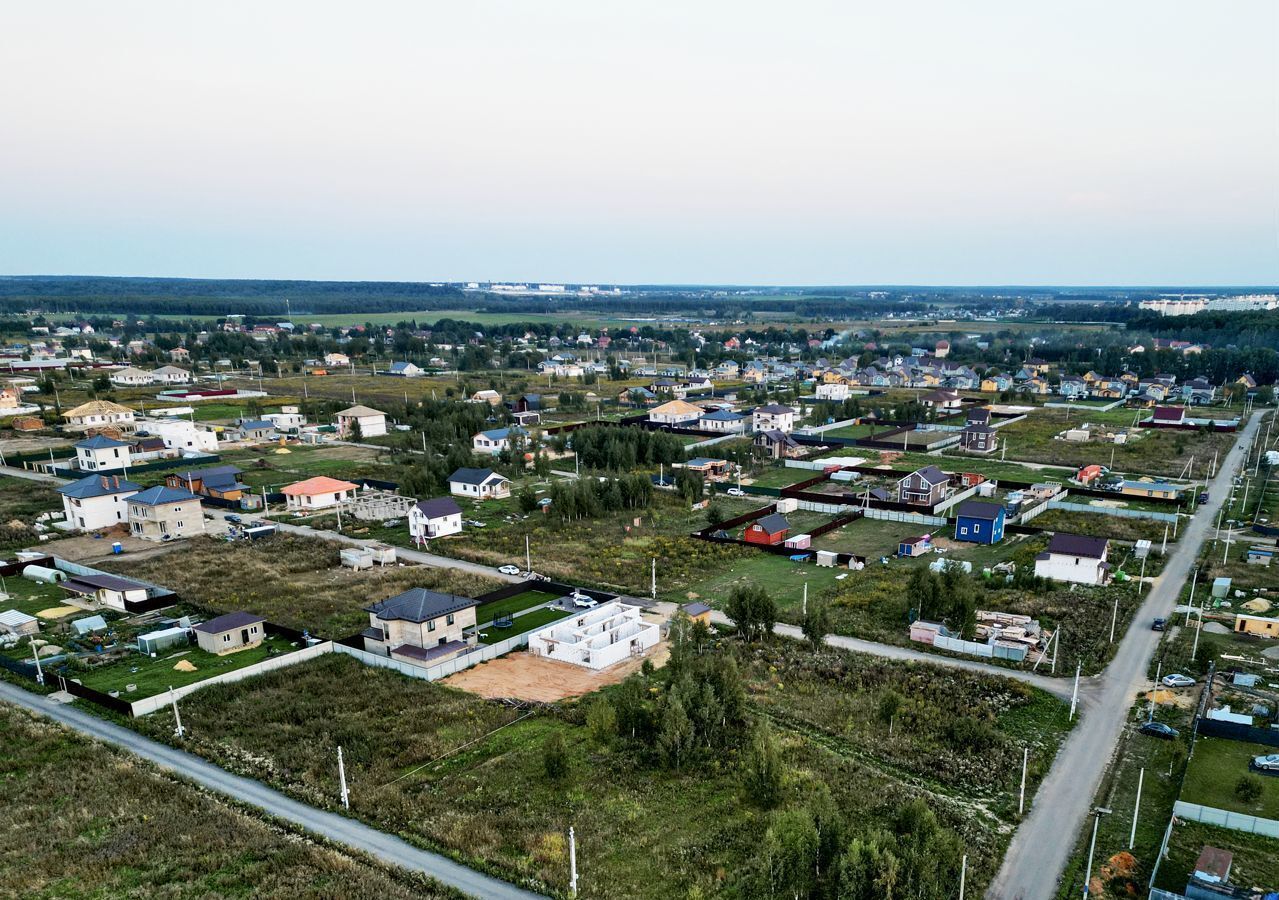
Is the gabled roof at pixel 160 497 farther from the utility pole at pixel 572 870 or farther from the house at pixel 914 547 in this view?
the house at pixel 914 547

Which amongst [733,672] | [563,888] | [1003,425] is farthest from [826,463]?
[563,888]

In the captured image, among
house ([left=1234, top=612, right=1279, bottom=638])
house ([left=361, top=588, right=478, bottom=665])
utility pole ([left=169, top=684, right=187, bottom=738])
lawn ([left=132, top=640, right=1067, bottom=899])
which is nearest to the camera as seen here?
lawn ([left=132, top=640, right=1067, bottom=899])

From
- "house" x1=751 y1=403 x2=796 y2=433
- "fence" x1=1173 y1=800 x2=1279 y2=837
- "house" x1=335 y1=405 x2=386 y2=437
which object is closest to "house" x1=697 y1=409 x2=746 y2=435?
"house" x1=751 y1=403 x2=796 y2=433

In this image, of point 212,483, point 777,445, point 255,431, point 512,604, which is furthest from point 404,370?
point 512,604

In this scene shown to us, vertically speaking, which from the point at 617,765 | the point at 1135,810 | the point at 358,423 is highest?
the point at 358,423

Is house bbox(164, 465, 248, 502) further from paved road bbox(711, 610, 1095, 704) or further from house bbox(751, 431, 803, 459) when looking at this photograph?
house bbox(751, 431, 803, 459)

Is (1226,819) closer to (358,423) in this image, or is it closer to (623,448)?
(623,448)

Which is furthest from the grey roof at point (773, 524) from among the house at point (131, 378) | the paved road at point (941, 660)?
the house at point (131, 378)
